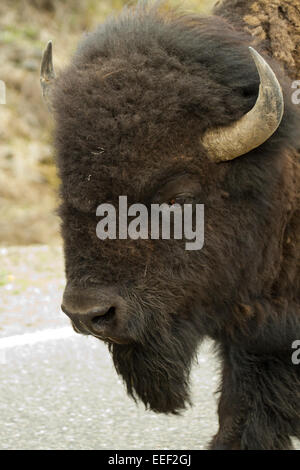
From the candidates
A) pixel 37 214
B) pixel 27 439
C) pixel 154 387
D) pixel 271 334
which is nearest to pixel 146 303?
pixel 154 387

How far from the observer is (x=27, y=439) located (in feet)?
16.2

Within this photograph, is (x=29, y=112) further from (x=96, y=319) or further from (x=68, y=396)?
(x=96, y=319)

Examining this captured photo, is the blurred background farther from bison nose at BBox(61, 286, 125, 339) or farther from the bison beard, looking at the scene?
bison nose at BBox(61, 286, 125, 339)

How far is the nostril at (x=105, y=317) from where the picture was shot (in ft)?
11.7

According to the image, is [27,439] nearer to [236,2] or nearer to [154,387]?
[154,387]

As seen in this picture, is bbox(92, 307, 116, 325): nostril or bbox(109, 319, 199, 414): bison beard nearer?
bbox(92, 307, 116, 325): nostril

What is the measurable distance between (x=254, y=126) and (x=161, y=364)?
4.01ft

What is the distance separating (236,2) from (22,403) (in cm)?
301

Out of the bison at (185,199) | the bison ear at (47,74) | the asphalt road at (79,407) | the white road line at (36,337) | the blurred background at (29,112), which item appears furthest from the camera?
the blurred background at (29,112)

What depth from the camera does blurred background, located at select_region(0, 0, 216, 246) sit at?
12836 millimetres

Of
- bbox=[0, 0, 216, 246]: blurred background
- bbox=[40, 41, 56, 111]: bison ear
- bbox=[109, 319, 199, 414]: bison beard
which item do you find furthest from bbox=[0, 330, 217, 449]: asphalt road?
bbox=[0, 0, 216, 246]: blurred background

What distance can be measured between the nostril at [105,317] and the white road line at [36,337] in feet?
10.6

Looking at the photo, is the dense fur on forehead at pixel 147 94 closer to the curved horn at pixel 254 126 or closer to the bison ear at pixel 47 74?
the curved horn at pixel 254 126

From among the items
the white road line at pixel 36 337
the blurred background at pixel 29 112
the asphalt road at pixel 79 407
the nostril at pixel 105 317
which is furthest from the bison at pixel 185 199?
the blurred background at pixel 29 112
